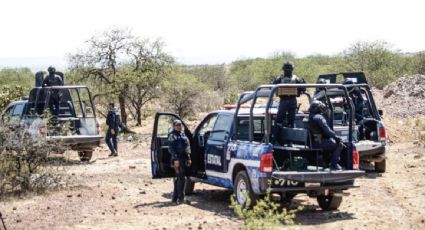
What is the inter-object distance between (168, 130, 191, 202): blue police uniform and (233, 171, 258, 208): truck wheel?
1244 mm

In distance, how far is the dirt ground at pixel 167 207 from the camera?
10625 mm

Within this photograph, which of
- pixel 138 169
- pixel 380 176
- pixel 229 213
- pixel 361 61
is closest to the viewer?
pixel 229 213

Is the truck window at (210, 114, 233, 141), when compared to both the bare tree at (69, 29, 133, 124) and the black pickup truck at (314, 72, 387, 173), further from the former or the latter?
the bare tree at (69, 29, 133, 124)

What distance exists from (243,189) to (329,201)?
1.49m

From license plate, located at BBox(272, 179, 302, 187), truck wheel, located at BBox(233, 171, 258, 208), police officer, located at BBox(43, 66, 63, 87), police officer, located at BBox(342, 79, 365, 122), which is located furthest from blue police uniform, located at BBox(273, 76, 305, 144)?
police officer, located at BBox(43, 66, 63, 87)

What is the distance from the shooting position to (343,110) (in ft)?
55.0

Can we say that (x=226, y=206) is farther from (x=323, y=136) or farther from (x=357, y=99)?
(x=357, y=99)

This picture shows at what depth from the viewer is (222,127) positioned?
40.2ft

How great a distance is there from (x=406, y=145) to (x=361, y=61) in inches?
1219

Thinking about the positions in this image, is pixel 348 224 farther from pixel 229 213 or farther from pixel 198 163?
pixel 198 163

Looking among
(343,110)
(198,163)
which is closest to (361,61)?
(343,110)

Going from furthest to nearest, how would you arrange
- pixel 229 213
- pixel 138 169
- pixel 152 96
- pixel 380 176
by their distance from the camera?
pixel 152 96
pixel 138 169
pixel 380 176
pixel 229 213

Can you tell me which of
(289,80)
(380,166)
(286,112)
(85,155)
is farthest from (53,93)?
(286,112)

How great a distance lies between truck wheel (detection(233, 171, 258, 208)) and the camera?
10914 millimetres
